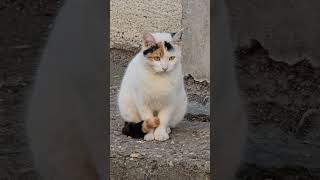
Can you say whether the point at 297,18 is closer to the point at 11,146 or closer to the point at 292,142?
the point at 292,142

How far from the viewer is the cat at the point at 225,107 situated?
1549 millimetres

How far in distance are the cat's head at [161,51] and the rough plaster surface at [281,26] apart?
1.38 m

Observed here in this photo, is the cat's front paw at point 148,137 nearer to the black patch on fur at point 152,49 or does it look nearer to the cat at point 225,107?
the black patch on fur at point 152,49

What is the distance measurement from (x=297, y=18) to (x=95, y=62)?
1.76ft

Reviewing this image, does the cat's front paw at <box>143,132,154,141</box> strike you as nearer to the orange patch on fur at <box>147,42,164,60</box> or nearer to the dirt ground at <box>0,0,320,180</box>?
the orange patch on fur at <box>147,42,164,60</box>

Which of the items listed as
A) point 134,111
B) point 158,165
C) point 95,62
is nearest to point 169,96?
point 134,111

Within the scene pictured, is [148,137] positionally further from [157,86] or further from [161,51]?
[161,51]

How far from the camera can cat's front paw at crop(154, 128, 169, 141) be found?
115 inches

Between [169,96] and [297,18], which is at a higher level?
[297,18]

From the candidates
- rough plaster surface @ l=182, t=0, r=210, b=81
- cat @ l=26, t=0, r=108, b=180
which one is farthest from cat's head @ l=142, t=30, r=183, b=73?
cat @ l=26, t=0, r=108, b=180

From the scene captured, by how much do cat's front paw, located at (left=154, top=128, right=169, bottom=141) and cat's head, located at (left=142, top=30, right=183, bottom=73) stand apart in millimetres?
285

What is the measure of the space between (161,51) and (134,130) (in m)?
0.42

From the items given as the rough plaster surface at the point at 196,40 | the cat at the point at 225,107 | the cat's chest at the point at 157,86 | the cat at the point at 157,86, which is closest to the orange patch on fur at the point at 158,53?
Result: the cat at the point at 157,86

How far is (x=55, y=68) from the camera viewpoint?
1575 millimetres
